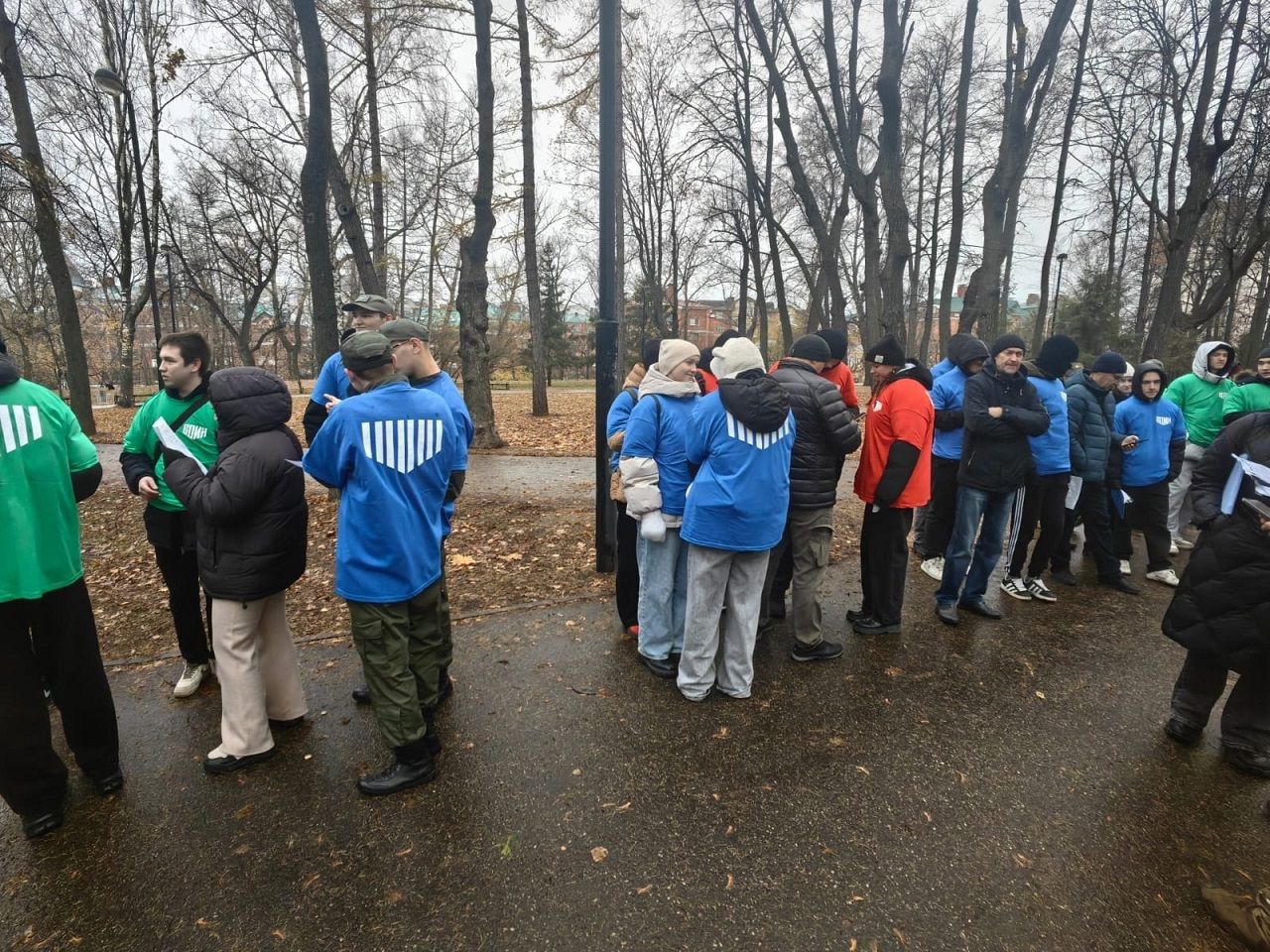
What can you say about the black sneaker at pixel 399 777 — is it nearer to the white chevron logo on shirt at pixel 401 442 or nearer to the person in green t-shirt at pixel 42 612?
the person in green t-shirt at pixel 42 612

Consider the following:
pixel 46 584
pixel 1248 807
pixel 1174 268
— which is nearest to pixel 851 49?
pixel 1174 268

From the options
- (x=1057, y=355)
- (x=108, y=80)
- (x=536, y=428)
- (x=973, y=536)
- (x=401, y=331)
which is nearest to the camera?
(x=401, y=331)

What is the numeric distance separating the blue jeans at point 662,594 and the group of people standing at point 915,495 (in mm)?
14

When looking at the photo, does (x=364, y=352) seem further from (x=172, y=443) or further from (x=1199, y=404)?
(x=1199, y=404)

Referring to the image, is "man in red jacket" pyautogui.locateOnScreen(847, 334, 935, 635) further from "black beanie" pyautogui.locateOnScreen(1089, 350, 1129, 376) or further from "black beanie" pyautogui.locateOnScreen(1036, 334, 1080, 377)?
"black beanie" pyautogui.locateOnScreen(1089, 350, 1129, 376)

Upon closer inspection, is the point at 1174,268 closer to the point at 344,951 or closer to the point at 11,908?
the point at 344,951

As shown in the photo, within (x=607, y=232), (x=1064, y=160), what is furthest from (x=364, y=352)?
(x=1064, y=160)

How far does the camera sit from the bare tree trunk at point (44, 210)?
11547 millimetres

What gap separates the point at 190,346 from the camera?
326cm

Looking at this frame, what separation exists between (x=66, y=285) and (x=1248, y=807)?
733 inches

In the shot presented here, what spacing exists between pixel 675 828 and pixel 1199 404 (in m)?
7.09

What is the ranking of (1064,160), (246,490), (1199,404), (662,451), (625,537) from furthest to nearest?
1. (1064,160)
2. (1199,404)
3. (625,537)
4. (662,451)
5. (246,490)

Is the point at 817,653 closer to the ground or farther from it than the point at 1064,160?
closer to the ground

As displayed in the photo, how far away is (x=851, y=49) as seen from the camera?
Answer: 1373 cm
